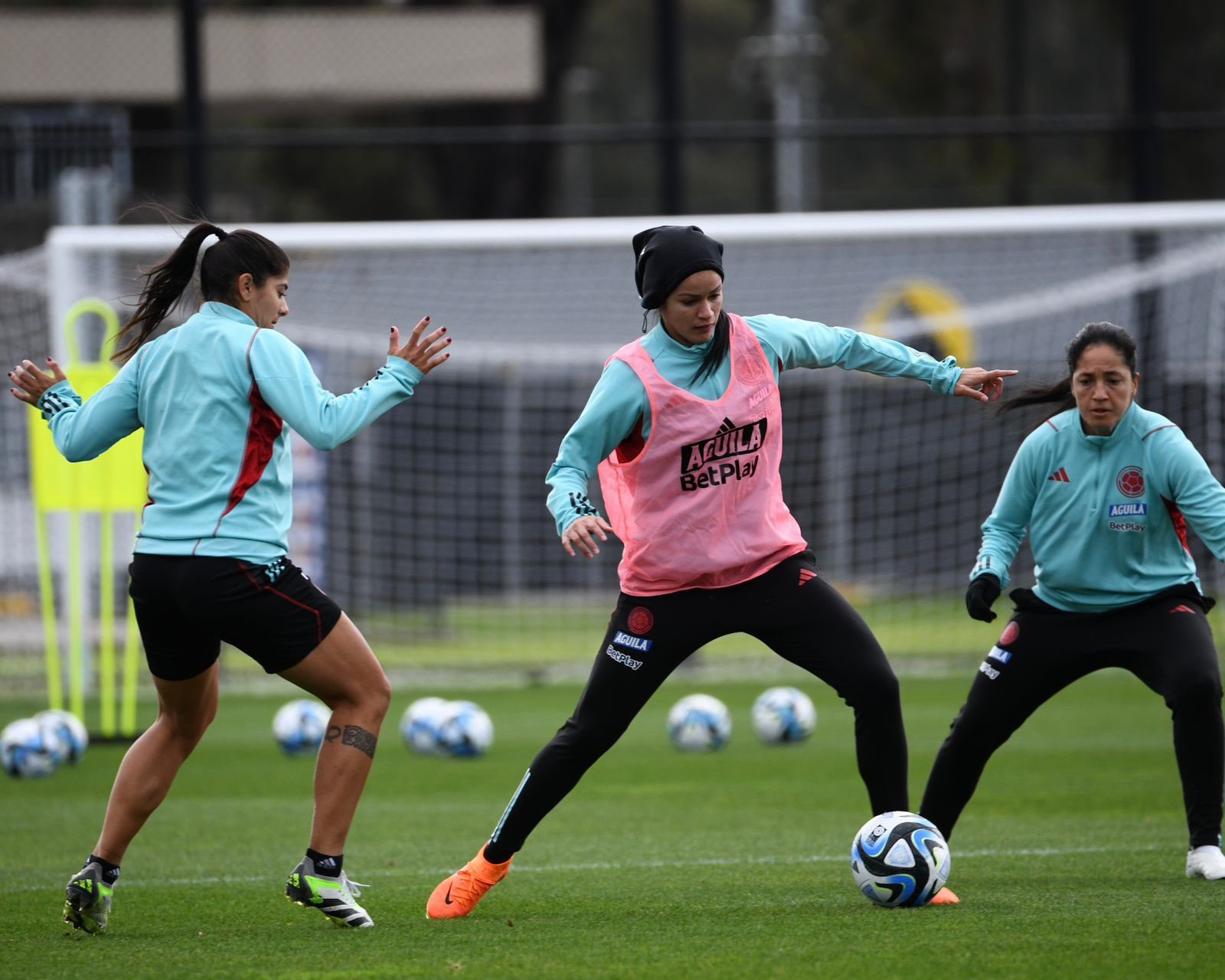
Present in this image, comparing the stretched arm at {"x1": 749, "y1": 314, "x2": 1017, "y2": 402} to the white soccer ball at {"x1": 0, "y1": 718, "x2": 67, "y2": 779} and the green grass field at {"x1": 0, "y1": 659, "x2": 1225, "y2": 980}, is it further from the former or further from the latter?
the white soccer ball at {"x1": 0, "y1": 718, "x2": 67, "y2": 779}

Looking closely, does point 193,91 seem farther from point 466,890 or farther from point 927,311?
point 466,890

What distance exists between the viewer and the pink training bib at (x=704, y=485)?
5.72 metres

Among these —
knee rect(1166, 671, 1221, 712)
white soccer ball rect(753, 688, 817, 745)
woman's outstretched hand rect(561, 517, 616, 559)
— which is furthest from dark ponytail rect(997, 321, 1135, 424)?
white soccer ball rect(753, 688, 817, 745)

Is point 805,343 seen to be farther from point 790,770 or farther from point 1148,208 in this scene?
point 1148,208

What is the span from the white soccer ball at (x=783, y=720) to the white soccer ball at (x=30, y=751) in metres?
4.29

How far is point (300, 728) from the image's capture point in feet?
35.8

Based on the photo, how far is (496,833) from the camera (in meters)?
5.92

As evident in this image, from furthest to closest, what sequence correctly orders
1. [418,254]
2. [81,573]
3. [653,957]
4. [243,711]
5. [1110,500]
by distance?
[418,254] → [243,711] → [81,573] → [1110,500] → [653,957]

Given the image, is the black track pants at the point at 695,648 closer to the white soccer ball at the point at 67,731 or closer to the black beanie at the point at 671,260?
the black beanie at the point at 671,260

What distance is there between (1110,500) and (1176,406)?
9.77 metres

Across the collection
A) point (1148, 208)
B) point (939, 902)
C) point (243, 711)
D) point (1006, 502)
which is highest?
point (1148, 208)

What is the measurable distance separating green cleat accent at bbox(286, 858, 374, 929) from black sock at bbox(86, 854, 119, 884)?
58 cm

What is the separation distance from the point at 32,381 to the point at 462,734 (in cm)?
548

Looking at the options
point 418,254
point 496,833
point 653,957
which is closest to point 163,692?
point 496,833
